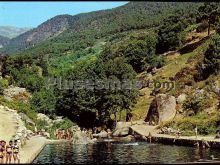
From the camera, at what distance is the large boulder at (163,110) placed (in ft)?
255

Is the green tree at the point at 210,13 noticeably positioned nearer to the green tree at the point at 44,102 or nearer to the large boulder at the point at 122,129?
the green tree at the point at 44,102

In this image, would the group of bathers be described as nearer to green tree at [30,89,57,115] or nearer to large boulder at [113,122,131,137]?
large boulder at [113,122,131,137]

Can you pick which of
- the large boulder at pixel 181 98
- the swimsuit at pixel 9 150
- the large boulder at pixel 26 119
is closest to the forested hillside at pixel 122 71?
the large boulder at pixel 181 98

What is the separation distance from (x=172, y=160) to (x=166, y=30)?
94.2m

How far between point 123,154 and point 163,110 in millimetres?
31807

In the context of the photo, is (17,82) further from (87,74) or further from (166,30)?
(166,30)

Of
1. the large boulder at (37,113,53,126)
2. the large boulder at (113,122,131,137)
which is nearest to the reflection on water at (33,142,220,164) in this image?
the large boulder at (113,122,131,137)

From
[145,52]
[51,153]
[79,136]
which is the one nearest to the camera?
[51,153]

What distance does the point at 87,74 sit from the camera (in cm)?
9456

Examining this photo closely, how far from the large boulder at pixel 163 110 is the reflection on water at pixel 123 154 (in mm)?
22455

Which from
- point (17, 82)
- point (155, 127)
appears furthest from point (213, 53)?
point (17, 82)

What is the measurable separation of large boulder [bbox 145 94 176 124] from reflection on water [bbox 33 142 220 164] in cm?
2245

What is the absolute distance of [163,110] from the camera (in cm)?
7800

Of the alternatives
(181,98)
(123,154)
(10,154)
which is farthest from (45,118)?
(10,154)
